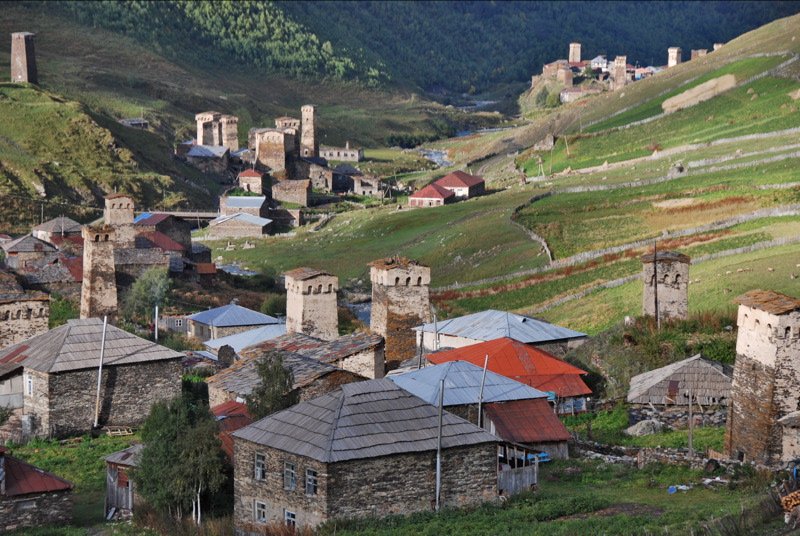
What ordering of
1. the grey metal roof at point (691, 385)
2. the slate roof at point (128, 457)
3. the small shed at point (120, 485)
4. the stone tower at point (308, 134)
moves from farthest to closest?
the stone tower at point (308, 134), the grey metal roof at point (691, 385), the slate roof at point (128, 457), the small shed at point (120, 485)

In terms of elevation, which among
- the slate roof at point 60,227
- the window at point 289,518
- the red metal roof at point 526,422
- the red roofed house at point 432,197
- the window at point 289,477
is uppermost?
the window at point 289,477

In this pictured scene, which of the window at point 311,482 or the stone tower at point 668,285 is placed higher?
the window at point 311,482

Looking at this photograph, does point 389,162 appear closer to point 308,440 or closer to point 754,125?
point 754,125

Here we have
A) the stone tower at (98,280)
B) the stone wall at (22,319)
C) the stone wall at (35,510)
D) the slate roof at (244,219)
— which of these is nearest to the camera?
the stone wall at (35,510)

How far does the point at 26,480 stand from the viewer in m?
32.2

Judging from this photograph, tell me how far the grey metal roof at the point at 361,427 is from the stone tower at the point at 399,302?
15.3 meters

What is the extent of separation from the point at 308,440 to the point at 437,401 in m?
5.38

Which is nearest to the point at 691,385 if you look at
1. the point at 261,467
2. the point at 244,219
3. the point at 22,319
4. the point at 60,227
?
the point at 261,467

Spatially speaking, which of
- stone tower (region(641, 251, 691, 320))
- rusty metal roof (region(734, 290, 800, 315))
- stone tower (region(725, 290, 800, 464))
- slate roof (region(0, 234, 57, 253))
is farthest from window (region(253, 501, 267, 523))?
slate roof (region(0, 234, 57, 253))

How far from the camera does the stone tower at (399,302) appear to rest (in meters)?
46.5

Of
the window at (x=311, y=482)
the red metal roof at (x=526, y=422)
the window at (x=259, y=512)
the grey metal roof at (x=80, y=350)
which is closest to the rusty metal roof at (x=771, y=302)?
the red metal roof at (x=526, y=422)

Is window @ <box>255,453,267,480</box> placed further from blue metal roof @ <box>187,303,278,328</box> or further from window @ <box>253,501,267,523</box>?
blue metal roof @ <box>187,303,278,328</box>

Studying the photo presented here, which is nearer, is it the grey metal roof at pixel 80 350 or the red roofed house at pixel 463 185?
the grey metal roof at pixel 80 350

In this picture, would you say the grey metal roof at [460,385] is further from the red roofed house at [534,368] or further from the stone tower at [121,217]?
the stone tower at [121,217]
